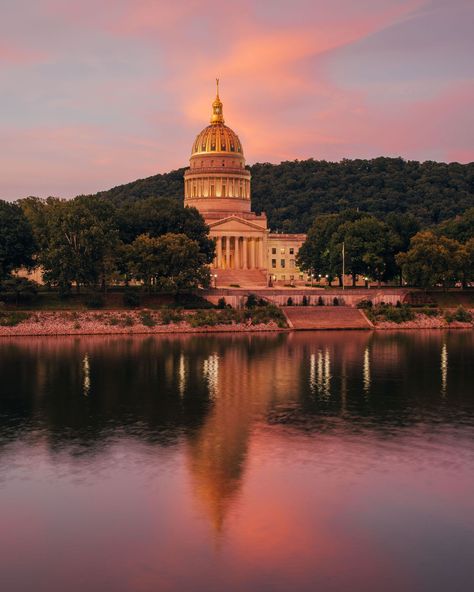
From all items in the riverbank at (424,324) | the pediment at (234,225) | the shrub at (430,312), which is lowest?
the riverbank at (424,324)

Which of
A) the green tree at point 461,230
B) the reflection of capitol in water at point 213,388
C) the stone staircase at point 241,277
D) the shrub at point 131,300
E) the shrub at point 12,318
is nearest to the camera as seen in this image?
the reflection of capitol in water at point 213,388

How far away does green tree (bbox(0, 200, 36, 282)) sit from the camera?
114 metres

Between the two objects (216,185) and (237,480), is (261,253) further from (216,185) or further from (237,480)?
(237,480)

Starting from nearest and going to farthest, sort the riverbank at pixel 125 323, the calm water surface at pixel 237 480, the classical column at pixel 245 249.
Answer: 1. the calm water surface at pixel 237 480
2. the riverbank at pixel 125 323
3. the classical column at pixel 245 249

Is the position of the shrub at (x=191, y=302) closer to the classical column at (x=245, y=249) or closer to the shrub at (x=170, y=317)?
the shrub at (x=170, y=317)

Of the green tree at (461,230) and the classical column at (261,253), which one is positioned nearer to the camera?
the green tree at (461,230)

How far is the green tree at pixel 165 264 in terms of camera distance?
114125 millimetres

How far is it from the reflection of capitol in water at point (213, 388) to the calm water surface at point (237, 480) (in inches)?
8.3

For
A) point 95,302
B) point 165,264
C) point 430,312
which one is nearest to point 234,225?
point 165,264

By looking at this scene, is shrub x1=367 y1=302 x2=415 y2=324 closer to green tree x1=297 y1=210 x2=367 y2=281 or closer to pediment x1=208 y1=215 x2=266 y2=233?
green tree x1=297 y1=210 x2=367 y2=281

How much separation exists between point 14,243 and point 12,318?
17.1 metres

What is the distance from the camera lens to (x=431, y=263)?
119 m

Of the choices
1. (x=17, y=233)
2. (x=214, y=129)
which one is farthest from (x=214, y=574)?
(x=214, y=129)

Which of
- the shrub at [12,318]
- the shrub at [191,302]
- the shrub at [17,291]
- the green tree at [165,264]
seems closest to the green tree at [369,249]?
the shrub at [191,302]
